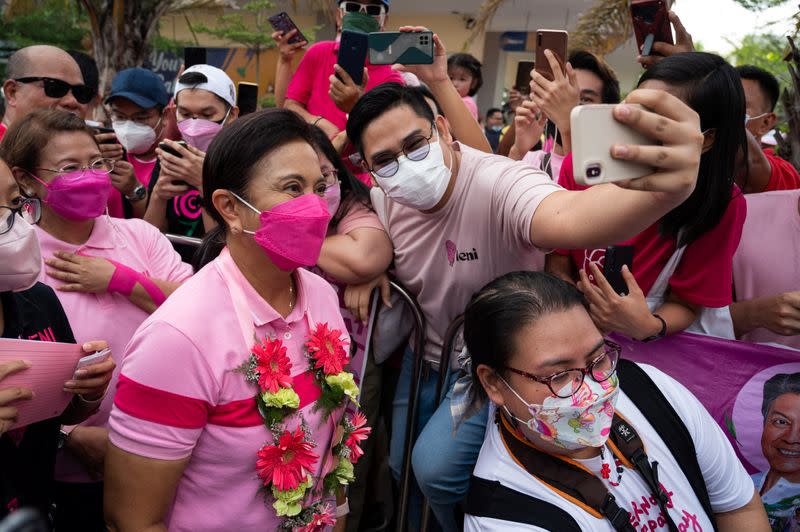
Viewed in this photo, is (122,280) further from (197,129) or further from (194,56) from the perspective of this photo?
(194,56)

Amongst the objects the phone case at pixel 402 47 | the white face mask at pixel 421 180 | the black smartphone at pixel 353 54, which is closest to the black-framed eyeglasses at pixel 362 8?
the black smartphone at pixel 353 54

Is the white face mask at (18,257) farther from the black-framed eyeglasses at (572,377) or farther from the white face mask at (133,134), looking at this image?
the white face mask at (133,134)

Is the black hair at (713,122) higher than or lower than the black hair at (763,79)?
lower

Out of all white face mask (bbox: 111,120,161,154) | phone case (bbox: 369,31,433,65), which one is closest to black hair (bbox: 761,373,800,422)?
phone case (bbox: 369,31,433,65)

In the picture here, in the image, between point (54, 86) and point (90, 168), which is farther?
point (54, 86)

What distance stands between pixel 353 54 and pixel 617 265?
1.64 m

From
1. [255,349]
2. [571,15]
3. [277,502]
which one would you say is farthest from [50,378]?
[571,15]

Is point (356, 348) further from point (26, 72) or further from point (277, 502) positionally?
point (26, 72)

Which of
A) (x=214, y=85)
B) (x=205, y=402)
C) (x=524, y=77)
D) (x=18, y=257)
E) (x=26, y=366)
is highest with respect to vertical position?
(x=524, y=77)

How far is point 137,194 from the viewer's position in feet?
11.9

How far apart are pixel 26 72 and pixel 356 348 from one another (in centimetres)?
256

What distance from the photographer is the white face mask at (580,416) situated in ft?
6.57

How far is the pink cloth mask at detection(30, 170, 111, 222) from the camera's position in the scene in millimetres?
2500

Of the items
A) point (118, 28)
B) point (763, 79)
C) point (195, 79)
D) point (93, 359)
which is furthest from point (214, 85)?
point (118, 28)
